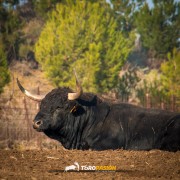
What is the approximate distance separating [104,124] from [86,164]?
12.3 feet

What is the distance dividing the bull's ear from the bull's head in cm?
2

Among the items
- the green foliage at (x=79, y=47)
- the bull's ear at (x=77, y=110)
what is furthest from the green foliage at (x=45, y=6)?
the bull's ear at (x=77, y=110)

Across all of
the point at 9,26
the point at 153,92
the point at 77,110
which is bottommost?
the point at 153,92

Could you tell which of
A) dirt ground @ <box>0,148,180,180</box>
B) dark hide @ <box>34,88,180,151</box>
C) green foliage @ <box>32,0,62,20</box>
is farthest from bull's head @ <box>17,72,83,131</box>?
green foliage @ <box>32,0,62,20</box>

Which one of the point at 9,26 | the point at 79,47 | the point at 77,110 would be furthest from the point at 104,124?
the point at 9,26

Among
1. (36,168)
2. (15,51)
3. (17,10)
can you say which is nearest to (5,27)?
(15,51)

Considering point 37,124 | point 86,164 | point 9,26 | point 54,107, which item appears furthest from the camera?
point 9,26

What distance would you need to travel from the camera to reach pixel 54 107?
1011cm

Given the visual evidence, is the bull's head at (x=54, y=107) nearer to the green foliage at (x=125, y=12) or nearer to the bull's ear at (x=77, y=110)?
the bull's ear at (x=77, y=110)

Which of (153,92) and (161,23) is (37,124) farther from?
(161,23)

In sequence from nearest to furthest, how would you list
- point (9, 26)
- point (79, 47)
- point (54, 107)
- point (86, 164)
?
point (86, 164)
point (54, 107)
point (79, 47)
point (9, 26)

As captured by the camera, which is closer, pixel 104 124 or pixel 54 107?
pixel 54 107

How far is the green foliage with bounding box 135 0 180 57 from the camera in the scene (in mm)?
38938

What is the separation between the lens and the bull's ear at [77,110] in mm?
10389
